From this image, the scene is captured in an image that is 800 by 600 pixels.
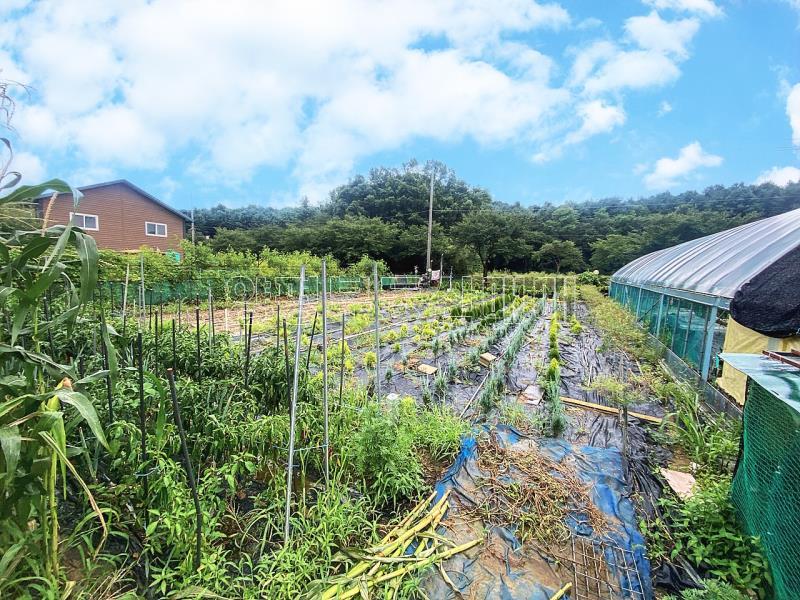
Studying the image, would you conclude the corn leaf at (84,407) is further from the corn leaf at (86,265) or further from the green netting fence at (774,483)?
the green netting fence at (774,483)

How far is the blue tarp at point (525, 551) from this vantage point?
1745mm

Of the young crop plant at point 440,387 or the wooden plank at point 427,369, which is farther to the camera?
the wooden plank at point 427,369

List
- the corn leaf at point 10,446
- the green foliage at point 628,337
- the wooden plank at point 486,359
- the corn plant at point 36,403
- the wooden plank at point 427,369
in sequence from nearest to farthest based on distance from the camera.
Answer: the corn leaf at point 10,446 → the corn plant at point 36,403 → the wooden plank at point 427,369 → the wooden plank at point 486,359 → the green foliage at point 628,337

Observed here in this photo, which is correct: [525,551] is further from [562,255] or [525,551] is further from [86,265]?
[562,255]

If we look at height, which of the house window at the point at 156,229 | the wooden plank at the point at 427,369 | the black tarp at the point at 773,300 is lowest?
the wooden plank at the point at 427,369

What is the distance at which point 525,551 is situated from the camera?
196 centimetres

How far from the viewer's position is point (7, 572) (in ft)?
3.78

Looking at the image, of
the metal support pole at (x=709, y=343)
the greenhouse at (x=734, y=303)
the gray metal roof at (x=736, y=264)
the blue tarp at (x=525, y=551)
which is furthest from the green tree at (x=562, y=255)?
the blue tarp at (x=525, y=551)

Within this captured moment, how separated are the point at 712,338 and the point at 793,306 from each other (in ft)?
4.25

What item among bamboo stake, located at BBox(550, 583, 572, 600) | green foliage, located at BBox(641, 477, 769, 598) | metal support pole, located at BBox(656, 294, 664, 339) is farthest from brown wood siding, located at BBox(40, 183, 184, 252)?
green foliage, located at BBox(641, 477, 769, 598)

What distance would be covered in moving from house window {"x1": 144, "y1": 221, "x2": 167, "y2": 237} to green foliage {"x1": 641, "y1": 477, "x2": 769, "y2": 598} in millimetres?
20771

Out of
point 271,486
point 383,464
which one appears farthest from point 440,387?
point 271,486

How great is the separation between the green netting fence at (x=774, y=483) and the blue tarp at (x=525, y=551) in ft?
1.74

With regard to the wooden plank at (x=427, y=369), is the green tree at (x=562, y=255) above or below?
above
